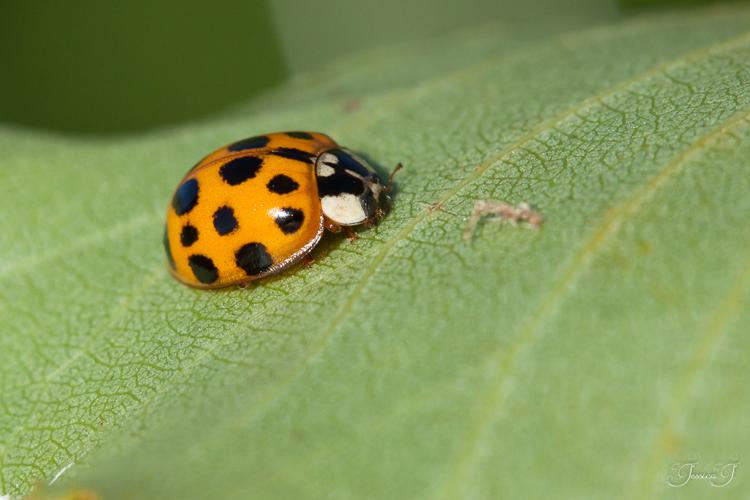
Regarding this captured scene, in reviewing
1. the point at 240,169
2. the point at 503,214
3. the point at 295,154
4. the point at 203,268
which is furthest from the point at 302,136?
the point at 503,214

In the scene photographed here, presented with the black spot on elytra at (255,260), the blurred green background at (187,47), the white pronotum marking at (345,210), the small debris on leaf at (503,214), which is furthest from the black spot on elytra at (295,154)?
the blurred green background at (187,47)

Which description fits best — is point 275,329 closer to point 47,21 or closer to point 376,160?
point 376,160

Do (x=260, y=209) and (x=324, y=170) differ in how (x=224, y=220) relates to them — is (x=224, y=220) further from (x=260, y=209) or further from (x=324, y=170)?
(x=324, y=170)

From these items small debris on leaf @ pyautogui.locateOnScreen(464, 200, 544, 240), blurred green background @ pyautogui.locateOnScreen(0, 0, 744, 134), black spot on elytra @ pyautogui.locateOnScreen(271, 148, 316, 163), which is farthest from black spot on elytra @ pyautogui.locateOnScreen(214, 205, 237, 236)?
blurred green background @ pyautogui.locateOnScreen(0, 0, 744, 134)

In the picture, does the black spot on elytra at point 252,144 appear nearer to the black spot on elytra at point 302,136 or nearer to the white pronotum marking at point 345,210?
the black spot on elytra at point 302,136

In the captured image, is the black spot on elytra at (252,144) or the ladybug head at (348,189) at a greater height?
the black spot on elytra at (252,144)

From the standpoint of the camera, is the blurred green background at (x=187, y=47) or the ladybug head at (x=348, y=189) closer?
the ladybug head at (x=348, y=189)
